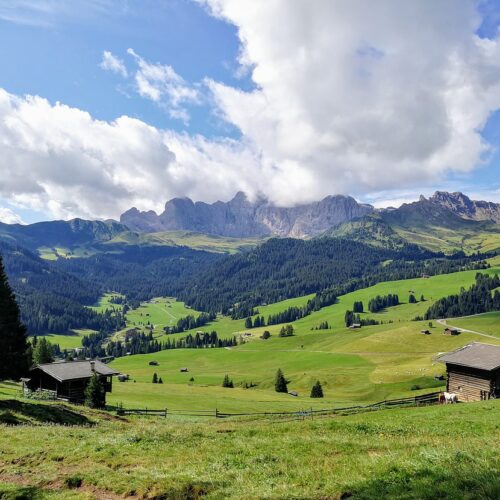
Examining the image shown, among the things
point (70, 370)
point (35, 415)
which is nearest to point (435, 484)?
point (35, 415)

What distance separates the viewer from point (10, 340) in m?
49.9

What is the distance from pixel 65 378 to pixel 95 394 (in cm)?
743

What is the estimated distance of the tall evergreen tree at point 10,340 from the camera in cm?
4938

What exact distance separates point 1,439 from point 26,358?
28892 mm

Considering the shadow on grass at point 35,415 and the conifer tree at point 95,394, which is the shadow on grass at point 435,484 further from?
the conifer tree at point 95,394

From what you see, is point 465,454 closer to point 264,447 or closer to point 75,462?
point 264,447

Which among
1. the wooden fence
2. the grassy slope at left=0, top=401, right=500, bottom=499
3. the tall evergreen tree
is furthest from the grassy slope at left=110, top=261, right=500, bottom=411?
the grassy slope at left=0, top=401, right=500, bottom=499

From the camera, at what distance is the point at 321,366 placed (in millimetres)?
148750

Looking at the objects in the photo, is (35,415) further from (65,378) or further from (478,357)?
(478,357)

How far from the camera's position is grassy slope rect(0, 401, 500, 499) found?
39.9ft

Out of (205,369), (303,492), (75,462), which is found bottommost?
(205,369)

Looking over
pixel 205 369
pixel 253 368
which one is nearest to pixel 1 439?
pixel 253 368

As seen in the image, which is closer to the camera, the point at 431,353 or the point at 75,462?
the point at 75,462

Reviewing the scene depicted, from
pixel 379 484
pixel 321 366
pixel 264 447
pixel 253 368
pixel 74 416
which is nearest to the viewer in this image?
pixel 379 484
